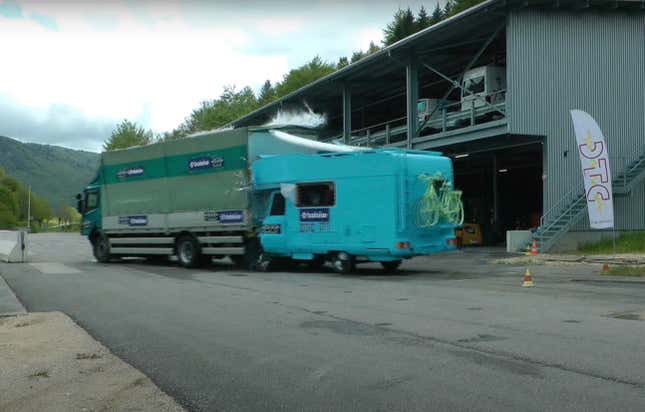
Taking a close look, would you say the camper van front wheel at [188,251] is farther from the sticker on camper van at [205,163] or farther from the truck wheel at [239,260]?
the sticker on camper van at [205,163]

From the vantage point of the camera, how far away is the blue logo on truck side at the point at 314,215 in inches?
696

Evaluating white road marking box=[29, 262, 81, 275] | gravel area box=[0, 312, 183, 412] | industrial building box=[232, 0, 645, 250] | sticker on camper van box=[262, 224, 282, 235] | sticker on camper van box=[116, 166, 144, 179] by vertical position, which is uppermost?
industrial building box=[232, 0, 645, 250]

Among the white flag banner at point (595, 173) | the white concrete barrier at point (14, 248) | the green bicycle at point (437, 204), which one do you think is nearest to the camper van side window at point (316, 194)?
the green bicycle at point (437, 204)

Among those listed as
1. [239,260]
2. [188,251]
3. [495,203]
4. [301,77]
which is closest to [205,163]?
[188,251]

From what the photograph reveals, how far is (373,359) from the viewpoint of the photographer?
23.2 ft

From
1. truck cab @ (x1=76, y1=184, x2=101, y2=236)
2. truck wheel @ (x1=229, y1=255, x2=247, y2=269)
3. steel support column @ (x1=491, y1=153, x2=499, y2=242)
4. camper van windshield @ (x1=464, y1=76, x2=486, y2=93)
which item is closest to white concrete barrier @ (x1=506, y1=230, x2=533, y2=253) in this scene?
camper van windshield @ (x1=464, y1=76, x2=486, y2=93)

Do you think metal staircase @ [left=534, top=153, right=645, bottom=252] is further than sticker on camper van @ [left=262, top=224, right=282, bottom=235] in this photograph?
Yes

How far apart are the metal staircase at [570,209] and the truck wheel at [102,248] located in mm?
15295

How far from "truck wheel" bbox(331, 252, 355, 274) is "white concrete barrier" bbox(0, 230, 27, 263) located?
12687 mm

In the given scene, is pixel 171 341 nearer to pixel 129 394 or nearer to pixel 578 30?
pixel 129 394

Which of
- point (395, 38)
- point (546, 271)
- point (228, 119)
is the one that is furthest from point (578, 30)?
point (228, 119)

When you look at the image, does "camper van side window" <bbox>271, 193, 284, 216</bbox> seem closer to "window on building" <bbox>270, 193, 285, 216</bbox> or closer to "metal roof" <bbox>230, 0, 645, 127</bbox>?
"window on building" <bbox>270, 193, 285, 216</bbox>

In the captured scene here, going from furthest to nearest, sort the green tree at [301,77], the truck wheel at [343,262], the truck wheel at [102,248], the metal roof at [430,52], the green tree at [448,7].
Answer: the green tree at [301,77], the green tree at [448,7], the metal roof at [430,52], the truck wheel at [102,248], the truck wheel at [343,262]

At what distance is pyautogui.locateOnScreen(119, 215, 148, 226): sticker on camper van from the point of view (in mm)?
22359
